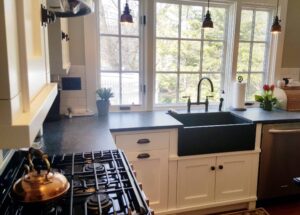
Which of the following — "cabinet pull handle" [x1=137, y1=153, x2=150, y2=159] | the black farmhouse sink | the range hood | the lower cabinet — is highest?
the range hood

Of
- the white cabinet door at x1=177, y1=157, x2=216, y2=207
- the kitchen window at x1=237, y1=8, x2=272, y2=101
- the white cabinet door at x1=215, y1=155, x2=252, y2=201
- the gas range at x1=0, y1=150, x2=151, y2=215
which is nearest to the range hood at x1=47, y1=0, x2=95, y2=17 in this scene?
the gas range at x1=0, y1=150, x2=151, y2=215

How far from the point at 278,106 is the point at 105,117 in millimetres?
1878

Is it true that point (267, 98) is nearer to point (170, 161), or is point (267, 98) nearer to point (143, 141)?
point (170, 161)

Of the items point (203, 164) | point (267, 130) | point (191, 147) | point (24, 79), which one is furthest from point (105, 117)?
point (24, 79)

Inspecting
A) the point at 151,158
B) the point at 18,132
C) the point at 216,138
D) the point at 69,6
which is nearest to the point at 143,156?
the point at 151,158

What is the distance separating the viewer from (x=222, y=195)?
2.36 meters

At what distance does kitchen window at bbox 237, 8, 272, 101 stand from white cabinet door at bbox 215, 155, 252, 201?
3.20 feet

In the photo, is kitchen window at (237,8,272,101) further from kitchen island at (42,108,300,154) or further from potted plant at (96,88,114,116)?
potted plant at (96,88,114,116)

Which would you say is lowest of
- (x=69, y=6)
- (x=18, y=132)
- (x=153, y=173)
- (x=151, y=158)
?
(x=153, y=173)

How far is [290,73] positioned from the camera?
3057 mm

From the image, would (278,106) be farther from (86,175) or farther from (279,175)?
(86,175)

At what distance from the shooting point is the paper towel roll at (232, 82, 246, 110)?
9.04 feet

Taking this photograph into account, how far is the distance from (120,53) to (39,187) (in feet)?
6.15

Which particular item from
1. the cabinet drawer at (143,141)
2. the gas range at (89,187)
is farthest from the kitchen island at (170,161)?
the gas range at (89,187)
